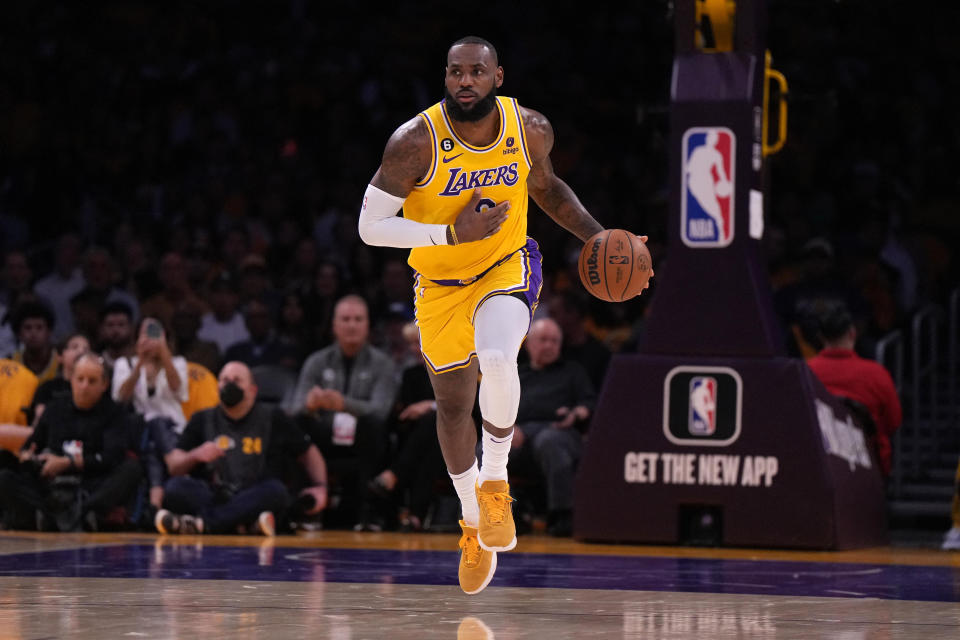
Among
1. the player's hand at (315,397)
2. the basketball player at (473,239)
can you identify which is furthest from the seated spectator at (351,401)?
the basketball player at (473,239)

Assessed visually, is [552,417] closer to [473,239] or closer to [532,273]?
[532,273]

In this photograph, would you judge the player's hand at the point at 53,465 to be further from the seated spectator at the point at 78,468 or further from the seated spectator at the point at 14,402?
the seated spectator at the point at 14,402

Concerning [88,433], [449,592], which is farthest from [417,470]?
[449,592]

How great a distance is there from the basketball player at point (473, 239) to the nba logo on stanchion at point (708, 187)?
90.1 inches

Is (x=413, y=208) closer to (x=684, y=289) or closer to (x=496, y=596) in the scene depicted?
(x=496, y=596)

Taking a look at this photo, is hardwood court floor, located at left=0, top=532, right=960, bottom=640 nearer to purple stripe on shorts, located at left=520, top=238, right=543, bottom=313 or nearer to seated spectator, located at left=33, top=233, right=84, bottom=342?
purple stripe on shorts, located at left=520, top=238, right=543, bottom=313

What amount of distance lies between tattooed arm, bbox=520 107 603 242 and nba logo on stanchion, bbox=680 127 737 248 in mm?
2179

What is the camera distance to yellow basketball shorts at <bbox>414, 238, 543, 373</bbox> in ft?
18.9

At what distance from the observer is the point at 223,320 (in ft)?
37.6

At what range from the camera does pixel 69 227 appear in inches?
552

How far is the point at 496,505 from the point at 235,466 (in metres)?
3.88

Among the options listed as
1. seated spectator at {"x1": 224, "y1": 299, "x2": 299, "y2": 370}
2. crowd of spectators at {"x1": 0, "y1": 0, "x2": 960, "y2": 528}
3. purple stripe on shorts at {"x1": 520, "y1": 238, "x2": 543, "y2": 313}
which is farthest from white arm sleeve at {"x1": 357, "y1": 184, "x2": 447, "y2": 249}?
seated spectator at {"x1": 224, "y1": 299, "x2": 299, "y2": 370}

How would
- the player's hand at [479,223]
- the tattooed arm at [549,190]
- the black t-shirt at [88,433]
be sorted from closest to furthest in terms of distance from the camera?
the player's hand at [479,223] → the tattooed arm at [549,190] → the black t-shirt at [88,433]

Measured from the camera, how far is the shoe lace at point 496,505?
561 centimetres
